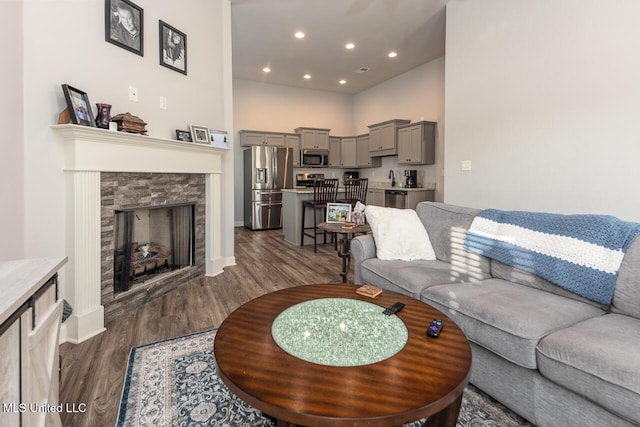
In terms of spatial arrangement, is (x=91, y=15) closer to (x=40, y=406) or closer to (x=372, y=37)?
(x=40, y=406)

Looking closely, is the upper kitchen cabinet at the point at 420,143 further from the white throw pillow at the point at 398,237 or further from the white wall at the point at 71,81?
the white wall at the point at 71,81

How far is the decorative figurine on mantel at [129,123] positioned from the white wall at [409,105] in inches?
181

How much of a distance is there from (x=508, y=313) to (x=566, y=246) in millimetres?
636

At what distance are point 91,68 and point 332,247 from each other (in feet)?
11.6

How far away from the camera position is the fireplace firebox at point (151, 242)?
2.63 metres

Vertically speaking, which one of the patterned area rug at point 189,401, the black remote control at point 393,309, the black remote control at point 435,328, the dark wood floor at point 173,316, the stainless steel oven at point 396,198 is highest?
the stainless steel oven at point 396,198

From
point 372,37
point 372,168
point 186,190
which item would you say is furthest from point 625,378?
point 372,168

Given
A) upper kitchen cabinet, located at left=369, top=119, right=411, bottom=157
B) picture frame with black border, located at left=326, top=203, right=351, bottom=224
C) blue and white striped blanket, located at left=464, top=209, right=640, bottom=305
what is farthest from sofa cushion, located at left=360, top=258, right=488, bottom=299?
upper kitchen cabinet, located at left=369, top=119, right=411, bottom=157

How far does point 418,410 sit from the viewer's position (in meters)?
0.83

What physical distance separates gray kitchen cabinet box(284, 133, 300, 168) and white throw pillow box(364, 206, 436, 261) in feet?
16.1

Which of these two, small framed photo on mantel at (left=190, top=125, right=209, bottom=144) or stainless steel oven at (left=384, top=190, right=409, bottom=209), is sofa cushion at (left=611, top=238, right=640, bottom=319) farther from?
stainless steel oven at (left=384, top=190, right=409, bottom=209)

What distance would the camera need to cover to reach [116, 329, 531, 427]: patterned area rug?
56.0 inches

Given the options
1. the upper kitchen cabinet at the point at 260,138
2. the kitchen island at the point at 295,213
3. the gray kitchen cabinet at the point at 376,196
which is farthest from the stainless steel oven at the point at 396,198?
the upper kitchen cabinet at the point at 260,138

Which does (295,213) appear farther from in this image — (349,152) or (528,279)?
(528,279)
